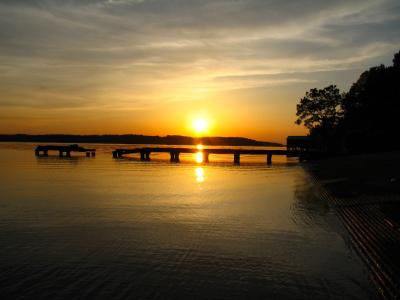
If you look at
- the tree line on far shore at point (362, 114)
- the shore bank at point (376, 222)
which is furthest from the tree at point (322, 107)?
the shore bank at point (376, 222)

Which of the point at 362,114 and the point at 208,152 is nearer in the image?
the point at 362,114

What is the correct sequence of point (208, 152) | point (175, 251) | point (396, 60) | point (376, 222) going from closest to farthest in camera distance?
point (175, 251) → point (376, 222) → point (396, 60) → point (208, 152)

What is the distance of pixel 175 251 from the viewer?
14.0 metres

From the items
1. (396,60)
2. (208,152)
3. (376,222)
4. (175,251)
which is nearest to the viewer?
(175,251)

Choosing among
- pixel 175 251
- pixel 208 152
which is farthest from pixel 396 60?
pixel 175 251

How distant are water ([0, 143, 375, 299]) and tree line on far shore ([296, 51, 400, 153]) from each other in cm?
2962

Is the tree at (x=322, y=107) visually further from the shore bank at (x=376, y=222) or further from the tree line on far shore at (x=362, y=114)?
the shore bank at (x=376, y=222)

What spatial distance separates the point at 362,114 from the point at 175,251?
4736 centimetres

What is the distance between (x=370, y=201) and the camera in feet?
67.1

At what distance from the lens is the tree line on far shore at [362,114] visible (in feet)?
165

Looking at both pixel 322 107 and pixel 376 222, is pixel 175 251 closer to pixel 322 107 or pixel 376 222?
pixel 376 222

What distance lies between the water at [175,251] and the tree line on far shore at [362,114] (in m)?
29.6

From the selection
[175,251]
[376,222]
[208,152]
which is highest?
[208,152]

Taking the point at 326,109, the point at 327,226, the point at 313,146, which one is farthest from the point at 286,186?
the point at 313,146
